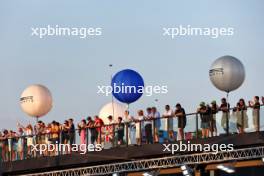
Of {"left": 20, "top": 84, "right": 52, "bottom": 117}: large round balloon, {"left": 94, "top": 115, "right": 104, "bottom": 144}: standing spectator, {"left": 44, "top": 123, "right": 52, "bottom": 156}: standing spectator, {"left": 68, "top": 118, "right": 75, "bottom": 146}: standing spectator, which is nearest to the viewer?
{"left": 94, "top": 115, "right": 104, "bottom": 144}: standing spectator

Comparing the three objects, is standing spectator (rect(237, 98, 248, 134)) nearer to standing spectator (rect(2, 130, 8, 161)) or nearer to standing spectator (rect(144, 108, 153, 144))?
standing spectator (rect(144, 108, 153, 144))

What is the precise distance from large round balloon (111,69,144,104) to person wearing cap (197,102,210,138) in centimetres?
500

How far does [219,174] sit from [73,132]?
5806 millimetres

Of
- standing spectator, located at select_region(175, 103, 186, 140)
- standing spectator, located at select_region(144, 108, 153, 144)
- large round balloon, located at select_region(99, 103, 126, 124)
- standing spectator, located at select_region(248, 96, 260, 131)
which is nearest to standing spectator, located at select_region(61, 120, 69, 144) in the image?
standing spectator, located at select_region(144, 108, 153, 144)

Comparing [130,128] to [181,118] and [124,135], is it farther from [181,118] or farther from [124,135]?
[181,118]

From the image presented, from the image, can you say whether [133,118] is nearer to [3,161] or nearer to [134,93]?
[134,93]

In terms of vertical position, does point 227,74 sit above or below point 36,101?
above

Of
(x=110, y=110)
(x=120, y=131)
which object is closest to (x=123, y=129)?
(x=120, y=131)

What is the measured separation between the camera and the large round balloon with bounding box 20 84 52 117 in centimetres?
6131

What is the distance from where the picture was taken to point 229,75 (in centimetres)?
5491

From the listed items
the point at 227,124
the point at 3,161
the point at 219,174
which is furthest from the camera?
the point at 3,161

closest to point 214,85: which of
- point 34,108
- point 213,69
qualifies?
point 213,69

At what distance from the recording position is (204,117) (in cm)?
5294

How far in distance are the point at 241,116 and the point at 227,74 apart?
3359 mm
